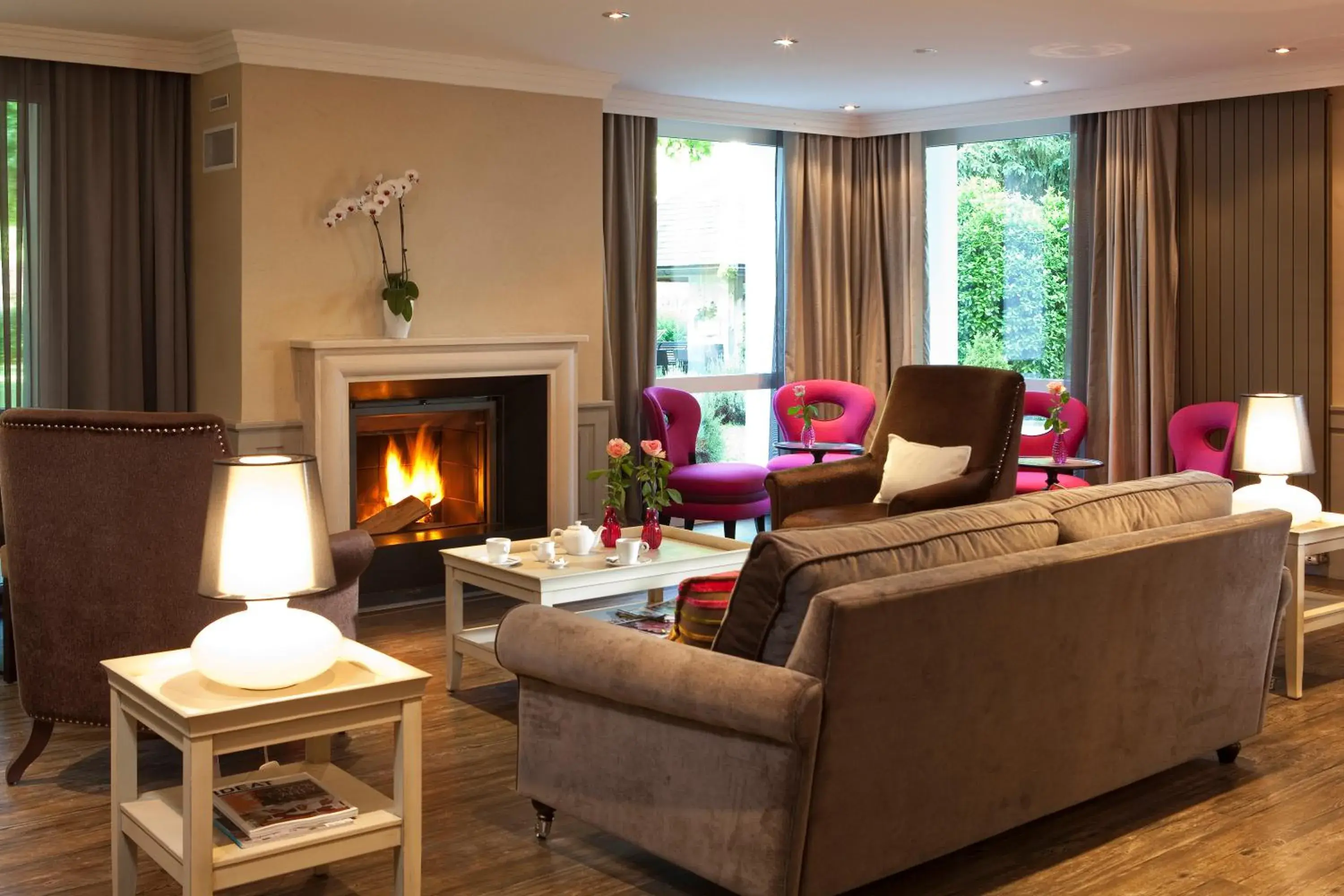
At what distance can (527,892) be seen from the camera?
122 inches

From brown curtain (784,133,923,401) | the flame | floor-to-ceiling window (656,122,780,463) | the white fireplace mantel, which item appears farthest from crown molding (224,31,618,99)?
brown curtain (784,133,923,401)

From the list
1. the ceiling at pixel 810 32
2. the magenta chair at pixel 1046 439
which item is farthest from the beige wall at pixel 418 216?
the magenta chair at pixel 1046 439

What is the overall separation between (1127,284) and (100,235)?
503 centimetres

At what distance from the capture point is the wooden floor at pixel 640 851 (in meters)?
3.13

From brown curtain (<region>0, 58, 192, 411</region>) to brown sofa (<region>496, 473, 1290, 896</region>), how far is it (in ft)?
11.3

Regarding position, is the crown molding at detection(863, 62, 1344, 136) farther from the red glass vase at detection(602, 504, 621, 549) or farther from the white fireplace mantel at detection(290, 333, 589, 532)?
the red glass vase at detection(602, 504, 621, 549)

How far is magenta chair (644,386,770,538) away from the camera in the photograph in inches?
276

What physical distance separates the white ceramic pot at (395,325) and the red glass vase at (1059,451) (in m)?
2.97

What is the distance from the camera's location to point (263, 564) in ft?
8.48

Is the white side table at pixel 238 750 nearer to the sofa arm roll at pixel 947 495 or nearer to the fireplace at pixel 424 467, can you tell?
the sofa arm roll at pixel 947 495

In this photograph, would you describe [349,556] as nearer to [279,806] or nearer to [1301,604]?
[279,806]

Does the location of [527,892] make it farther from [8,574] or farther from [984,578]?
[8,574]

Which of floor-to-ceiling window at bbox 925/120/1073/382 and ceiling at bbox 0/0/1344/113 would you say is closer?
ceiling at bbox 0/0/1344/113

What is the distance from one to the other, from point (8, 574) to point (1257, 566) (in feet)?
11.1
